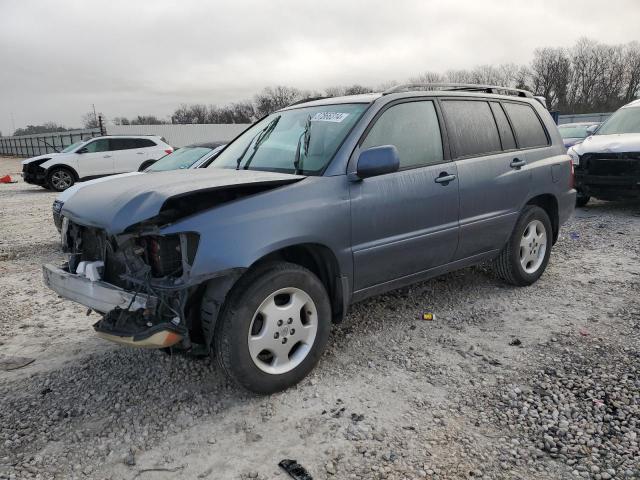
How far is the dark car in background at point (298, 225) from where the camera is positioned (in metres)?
2.69

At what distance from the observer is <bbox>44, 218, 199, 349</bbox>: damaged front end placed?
2.61m

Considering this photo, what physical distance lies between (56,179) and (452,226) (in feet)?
48.6

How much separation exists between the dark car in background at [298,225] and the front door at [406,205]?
11 millimetres

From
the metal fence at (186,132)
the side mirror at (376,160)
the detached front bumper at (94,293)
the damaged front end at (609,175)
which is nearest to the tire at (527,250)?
the side mirror at (376,160)

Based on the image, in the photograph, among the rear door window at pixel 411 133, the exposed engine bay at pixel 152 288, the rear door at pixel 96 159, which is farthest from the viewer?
the rear door at pixel 96 159

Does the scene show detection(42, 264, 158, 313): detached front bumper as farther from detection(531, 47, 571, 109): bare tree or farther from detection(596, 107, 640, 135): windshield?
detection(531, 47, 571, 109): bare tree

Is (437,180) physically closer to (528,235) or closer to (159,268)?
(528,235)

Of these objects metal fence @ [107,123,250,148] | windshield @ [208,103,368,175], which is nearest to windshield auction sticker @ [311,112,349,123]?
windshield @ [208,103,368,175]

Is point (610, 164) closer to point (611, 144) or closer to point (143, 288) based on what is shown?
point (611, 144)

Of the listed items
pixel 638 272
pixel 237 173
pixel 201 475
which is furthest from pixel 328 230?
pixel 638 272

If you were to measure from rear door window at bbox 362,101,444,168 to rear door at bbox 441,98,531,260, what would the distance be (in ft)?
0.60

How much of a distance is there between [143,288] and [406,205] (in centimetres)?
187

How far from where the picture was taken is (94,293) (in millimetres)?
2881

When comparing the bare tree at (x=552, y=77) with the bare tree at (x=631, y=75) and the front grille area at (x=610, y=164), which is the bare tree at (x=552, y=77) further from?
the front grille area at (x=610, y=164)
